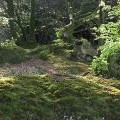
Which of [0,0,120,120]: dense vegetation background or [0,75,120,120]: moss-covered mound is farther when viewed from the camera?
[0,0,120,120]: dense vegetation background

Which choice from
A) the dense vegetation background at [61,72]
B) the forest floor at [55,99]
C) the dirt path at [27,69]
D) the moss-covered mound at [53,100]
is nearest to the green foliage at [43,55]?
the dense vegetation background at [61,72]

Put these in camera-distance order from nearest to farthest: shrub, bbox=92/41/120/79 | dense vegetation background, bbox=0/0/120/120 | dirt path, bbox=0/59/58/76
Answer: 1. dense vegetation background, bbox=0/0/120/120
2. dirt path, bbox=0/59/58/76
3. shrub, bbox=92/41/120/79

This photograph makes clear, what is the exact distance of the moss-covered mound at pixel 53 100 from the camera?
33.6 ft

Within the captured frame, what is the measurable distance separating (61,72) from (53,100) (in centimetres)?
634

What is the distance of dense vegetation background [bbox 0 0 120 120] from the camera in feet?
35.1

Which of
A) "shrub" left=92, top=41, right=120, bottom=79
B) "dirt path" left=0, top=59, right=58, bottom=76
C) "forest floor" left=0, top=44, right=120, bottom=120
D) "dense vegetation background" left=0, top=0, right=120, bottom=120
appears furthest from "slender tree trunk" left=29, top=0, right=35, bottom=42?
"forest floor" left=0, top=44, right=120, bottom=120

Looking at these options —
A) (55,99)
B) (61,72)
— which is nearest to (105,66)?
(61,72)

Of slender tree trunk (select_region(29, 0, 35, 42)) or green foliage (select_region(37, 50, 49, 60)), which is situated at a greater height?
slender tree trunk (select_region(29, 0, 35, 42))

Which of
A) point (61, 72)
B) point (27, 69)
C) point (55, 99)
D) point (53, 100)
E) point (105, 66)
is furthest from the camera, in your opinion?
point (105, 66)

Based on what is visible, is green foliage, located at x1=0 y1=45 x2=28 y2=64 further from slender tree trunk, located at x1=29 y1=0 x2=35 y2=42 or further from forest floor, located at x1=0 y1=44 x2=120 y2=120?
forest floor, located at x1=0 y1=44 x2=120 y2=120

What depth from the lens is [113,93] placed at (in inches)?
507

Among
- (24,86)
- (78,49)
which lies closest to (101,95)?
(24,86)

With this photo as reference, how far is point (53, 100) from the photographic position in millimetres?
11211

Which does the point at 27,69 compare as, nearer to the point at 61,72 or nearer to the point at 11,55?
the point at 61,72
